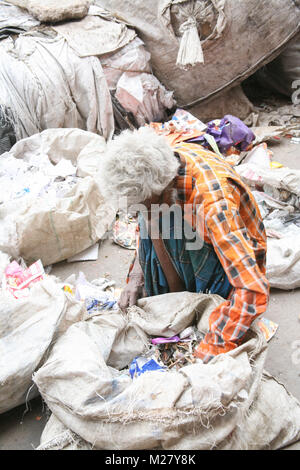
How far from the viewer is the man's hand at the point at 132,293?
6.86 ft

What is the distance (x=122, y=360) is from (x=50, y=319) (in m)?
0.36

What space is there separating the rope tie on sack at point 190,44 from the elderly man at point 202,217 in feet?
8.78

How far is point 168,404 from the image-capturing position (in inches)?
55.2

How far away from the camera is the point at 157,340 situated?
1.86m

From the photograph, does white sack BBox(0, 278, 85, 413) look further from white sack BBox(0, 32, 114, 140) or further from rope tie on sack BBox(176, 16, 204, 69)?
rope tie on sack BBox(176, 16, 204, 69)

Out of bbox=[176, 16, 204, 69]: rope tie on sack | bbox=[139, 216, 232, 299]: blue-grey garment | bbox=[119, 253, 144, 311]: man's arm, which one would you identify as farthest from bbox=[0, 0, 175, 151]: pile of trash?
bbox=[139, 216, 232, 299]: blue-grey garment

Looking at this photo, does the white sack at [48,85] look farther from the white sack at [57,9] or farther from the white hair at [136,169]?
the white hair at [136,169]

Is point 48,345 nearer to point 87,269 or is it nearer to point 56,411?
A: point 56,411

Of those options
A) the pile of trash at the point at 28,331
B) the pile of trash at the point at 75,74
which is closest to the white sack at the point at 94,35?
the pile of trash at the point at 75,74

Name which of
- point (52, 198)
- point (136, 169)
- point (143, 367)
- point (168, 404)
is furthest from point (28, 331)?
point (52, 198)

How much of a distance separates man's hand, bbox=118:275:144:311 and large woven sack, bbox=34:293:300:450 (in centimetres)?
39

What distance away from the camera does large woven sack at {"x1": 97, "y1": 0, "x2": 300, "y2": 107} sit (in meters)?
4.16
